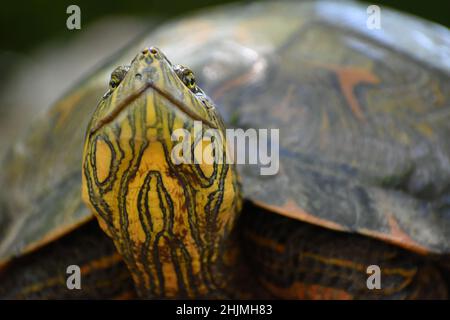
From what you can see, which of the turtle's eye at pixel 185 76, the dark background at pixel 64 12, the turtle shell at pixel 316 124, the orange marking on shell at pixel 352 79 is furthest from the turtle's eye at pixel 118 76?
→ the dark background at pixel 64 12

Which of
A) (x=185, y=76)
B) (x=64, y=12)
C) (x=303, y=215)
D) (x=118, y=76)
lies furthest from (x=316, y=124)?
(x=64, y=12)

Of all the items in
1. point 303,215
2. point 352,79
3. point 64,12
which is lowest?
point 303,215

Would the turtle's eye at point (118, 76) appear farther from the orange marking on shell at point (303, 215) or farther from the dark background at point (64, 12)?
the dark background at point (64, 12)

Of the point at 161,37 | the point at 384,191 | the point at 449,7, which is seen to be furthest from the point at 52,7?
the point at 384,191

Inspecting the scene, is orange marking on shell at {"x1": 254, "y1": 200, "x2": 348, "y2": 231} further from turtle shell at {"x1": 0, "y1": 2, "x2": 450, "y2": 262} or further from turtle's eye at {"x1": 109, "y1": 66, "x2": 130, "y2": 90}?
turtle's eye at {"x1": 109, "y1": 66, "x2": 130, "y2": 90}

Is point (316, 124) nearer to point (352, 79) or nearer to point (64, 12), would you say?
point (352, 79)

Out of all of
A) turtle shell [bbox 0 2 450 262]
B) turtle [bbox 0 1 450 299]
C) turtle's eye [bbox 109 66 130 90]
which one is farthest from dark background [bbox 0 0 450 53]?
turtle's eye [bbox 109 66 130 90]

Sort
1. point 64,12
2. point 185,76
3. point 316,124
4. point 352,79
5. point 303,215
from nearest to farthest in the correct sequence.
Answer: point 185,76 → point 303,215 → point 316,124 → point 352,79 → point 64,12
